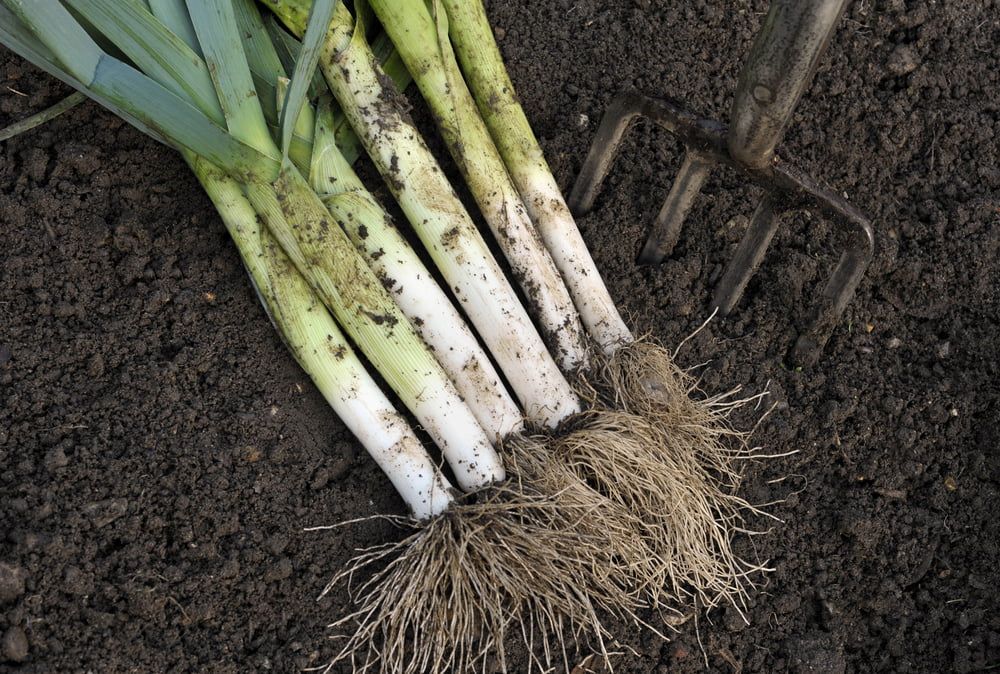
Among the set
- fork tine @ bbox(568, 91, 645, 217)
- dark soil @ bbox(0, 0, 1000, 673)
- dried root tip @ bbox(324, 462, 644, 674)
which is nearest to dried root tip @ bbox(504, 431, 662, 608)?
dried root tip @ bbox(324, 462, 644, 674)

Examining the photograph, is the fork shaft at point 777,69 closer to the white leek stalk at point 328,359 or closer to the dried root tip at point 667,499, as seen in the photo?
the dried root tip at point 667,499

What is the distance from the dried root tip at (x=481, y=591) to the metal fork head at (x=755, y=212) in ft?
2.52

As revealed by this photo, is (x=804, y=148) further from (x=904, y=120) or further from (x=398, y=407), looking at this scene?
(x=398, y=407)

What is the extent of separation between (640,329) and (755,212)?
41cm

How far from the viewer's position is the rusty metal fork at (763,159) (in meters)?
1.77

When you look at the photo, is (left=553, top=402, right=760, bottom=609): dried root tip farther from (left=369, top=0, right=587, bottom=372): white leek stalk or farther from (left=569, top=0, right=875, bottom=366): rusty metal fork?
(left=569, top=0, right=875, bottom=366): rusty metal fork

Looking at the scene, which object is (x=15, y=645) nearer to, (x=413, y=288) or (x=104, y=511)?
(x=104, y=511)

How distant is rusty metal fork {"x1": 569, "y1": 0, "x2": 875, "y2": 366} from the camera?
177 centimetres

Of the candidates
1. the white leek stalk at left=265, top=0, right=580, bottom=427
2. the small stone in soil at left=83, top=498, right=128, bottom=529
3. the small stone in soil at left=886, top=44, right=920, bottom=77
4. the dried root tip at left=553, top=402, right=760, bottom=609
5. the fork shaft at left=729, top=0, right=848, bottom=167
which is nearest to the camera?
the fork shaft at left=729, top=0, right=848, bottom=167

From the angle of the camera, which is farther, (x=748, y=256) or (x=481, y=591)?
(x=748, y=256)

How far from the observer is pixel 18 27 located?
1.89 m

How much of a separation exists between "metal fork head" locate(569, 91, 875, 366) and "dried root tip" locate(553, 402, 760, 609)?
0.43m

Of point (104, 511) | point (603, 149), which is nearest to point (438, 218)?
point (603, 149)

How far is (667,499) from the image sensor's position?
2057 mm
